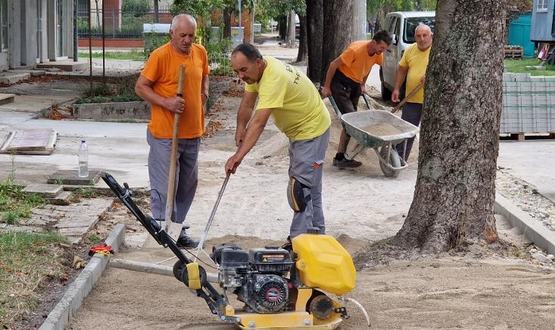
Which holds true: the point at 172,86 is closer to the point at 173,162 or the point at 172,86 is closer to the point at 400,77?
the point at 173,162

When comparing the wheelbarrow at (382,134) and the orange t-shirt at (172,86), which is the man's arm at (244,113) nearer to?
the orange t-shirt at (172,86)

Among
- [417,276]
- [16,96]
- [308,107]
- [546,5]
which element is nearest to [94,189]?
[308,107]

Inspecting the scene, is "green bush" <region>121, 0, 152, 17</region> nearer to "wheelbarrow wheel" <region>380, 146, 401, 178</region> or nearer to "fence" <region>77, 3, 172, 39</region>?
"fence" <region>77, 3, 172, 39</region>

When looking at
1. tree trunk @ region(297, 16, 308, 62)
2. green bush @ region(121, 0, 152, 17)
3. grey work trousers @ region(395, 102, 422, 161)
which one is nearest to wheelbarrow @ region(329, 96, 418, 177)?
grey work trousers @ region(395, 102, 422, 161)

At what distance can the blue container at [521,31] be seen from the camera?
49438 mm

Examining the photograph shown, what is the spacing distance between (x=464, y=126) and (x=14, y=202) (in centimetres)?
416

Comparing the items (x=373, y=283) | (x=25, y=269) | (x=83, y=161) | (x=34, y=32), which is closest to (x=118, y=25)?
(x=34, y=32)

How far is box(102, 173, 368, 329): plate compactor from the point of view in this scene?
5551 millimetres

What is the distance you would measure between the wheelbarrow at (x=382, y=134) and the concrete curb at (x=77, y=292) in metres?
A: 4.73

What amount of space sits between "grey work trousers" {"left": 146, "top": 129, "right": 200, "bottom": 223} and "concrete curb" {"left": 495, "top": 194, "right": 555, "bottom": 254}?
119 inches

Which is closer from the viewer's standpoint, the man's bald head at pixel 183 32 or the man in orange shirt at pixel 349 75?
the man's bald head at pixel 183 32

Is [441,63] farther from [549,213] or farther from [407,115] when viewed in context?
[407,115]

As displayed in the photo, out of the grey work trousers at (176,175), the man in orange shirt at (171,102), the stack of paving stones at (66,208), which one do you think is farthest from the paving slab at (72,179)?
the man in orange shirt at (171,102)

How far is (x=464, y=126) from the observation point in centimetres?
777
